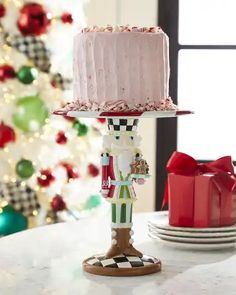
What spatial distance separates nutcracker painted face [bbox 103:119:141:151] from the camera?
180cm

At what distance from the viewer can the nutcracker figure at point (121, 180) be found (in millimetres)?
1792

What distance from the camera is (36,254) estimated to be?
194 centimetres

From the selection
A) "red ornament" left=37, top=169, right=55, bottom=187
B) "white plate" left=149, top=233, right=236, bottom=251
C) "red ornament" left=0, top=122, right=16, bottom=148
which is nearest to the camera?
"white plate" left=149, top=233, right=236, bottom=251

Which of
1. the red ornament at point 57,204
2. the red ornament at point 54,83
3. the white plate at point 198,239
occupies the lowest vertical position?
the red ornament at point 57,204

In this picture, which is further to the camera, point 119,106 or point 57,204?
point 57,204

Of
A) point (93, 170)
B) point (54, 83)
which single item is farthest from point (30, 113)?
point (93, 170)

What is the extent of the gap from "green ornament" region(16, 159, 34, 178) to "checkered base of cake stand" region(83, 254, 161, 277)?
A: 1.93 metres

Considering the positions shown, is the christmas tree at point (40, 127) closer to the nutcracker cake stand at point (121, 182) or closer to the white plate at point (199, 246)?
the white plate at point (199, 246)

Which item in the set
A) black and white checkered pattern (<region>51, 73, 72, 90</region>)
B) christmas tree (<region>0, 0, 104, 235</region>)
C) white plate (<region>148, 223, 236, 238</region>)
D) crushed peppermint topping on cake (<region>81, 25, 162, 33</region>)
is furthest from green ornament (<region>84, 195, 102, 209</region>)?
crushed peppermint topping on cake (<region>81, 25, 162, 33</region>)

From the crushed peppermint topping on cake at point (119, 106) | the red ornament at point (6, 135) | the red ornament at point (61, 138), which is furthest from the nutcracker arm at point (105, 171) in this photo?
the red ornament at point (61, 138)

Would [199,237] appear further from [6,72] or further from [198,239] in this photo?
[6,72]

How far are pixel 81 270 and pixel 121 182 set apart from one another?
217 millimetres

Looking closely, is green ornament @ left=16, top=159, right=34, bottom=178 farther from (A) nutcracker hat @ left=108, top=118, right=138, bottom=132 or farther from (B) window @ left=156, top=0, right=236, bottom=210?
(A) nutcracker hat @ left=108, top=118, right=138, bottom=132

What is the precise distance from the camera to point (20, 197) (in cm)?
374
